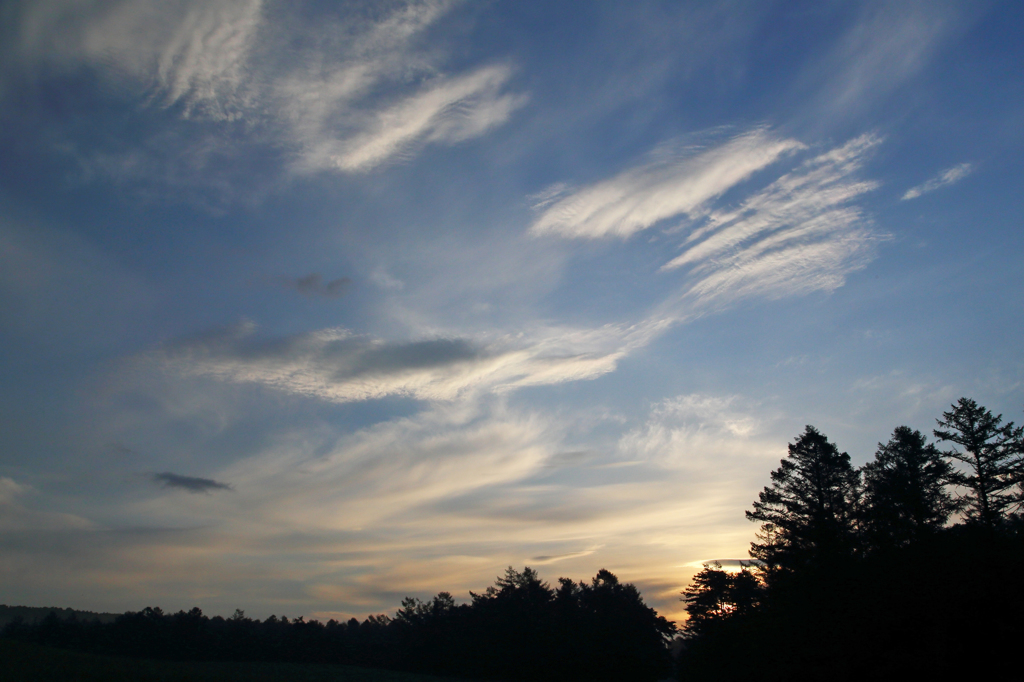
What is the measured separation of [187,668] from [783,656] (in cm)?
8798

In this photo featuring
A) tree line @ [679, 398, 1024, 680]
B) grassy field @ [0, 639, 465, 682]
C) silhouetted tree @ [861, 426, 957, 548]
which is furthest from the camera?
grassy field @ [0, 639, 465, 682]

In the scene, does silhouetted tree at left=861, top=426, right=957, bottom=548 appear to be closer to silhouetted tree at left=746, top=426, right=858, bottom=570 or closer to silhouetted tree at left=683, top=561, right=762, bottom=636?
silhouetted tree at left=746, top=426, right=858, bottom=570

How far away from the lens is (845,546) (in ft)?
113

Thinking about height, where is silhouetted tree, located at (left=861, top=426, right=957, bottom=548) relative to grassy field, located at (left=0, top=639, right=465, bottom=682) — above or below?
above

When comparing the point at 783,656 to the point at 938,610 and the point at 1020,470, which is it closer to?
the point at 938,610

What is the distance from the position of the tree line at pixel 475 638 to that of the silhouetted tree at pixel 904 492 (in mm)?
57464

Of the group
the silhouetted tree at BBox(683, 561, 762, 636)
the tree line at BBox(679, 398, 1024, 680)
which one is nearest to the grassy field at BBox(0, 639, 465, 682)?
the silhouetted tree at BBox(683, 561, 762, 636)

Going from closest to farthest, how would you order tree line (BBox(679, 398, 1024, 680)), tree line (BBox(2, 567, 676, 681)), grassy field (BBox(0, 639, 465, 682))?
tree line (BBox(679, 398, 1024, 680)) < grassy field (BBox(0, 639, 465, 682)) < tree line (BBox(2, 567, 676, 681))

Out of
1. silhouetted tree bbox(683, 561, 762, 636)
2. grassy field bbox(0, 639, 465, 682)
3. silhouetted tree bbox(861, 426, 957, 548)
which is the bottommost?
grassy field bbox(0, 639, 465, 682)

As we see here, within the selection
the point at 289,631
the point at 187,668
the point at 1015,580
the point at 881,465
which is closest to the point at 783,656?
the point at 1015,580

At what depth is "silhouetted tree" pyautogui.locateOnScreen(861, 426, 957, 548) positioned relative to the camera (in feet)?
125

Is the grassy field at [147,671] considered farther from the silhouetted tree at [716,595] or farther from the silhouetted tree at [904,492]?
the silhouetted tree at [904,492]

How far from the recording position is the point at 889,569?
28.0 meters

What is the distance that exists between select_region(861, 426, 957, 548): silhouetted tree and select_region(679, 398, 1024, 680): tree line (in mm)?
106
